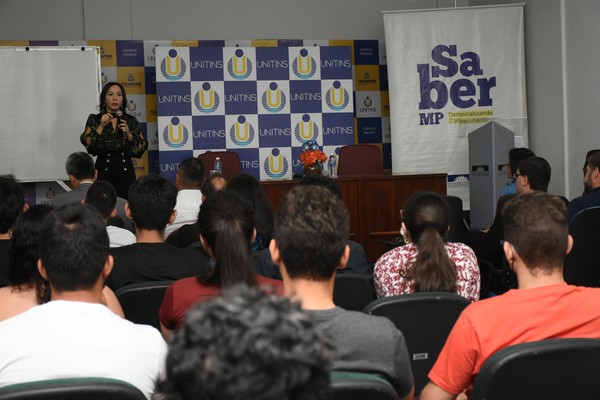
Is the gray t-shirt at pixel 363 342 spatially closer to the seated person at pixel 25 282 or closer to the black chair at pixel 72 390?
the black chair at pixel 72 390

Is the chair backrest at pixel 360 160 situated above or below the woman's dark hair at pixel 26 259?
above

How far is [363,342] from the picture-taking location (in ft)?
5.20

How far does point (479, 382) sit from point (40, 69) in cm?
718

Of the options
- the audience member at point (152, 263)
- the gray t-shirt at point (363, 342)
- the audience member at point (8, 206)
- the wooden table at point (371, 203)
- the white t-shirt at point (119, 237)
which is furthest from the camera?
the wooden table at point (371, 203)

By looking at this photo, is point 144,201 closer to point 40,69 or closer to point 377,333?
point 377,333

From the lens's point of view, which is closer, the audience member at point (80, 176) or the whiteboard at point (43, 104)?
the audience member at point (80, 176)

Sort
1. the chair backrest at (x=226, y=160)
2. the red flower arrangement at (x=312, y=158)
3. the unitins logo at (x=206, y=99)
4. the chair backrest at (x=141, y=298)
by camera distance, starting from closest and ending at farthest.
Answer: the chair backrest at (x=141, y=298)
the red flower arrangement at (x=312, y=158)
the chair backrest at (x=226, y=160)
the unitins logo at (x=206, y=99)

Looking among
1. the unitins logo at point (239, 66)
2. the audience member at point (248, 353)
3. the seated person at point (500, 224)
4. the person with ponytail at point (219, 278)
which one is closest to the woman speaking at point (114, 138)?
the unitins logo at point (239, 66)

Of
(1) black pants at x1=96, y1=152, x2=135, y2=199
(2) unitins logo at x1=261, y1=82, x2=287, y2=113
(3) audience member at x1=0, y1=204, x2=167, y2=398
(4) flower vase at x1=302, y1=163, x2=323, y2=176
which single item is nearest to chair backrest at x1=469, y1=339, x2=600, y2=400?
(3) audience member at x1=0, y1=204, x2=167, y2=398

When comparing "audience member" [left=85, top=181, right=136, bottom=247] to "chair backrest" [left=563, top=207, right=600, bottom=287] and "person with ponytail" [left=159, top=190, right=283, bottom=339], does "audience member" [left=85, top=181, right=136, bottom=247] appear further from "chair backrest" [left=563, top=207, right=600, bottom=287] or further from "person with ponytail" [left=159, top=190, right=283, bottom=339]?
"chair backrest" [left=563, top=207, right=600, bottom=287]

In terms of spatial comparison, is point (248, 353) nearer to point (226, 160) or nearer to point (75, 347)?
point (75, 347)

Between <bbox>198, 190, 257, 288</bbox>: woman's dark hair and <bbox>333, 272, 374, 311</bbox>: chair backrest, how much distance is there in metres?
0.43

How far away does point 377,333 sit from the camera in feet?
5.25

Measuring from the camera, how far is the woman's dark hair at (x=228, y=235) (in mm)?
2362
